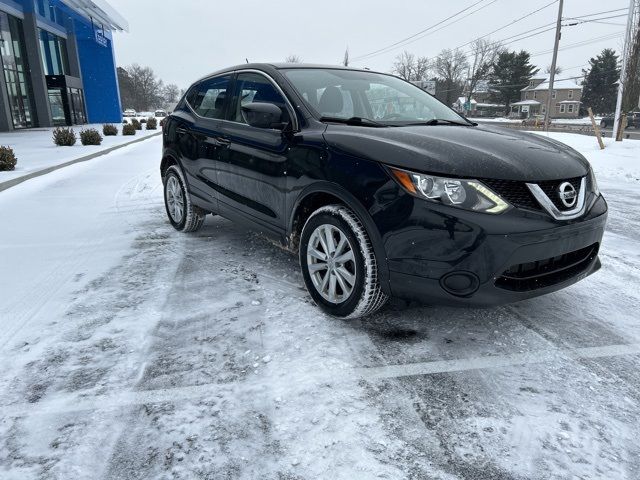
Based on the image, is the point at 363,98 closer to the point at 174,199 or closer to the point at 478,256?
the point at 478,256

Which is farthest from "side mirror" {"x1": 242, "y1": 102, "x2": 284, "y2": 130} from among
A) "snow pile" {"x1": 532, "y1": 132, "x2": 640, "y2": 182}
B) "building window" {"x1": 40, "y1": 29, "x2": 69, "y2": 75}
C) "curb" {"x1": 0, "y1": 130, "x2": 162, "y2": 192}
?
"building window" {"x1": 40, "y1": 29, "x2": 69, "y2": 75}

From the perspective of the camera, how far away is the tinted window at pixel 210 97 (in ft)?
13.9

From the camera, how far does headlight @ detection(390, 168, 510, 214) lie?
2311 millimetres

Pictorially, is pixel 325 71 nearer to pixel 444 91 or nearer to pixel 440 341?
pixel 440 341

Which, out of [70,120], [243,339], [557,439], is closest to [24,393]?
[243,339]

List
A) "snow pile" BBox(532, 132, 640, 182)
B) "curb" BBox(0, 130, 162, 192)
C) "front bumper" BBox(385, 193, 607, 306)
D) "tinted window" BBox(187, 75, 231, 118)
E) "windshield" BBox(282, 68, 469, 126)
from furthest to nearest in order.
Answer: "snow pile" BBox(532, 132, 640, 182) < "curb" BBox(0, 130, 162, 192) < "tinted window" BBox(187, 75, 231, 118) < "windshield" BBox(282, 68, 469, 126) < "front bumper" BBox(385, 193, 607, 306)

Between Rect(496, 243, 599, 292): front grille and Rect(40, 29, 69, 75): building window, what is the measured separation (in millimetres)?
34494

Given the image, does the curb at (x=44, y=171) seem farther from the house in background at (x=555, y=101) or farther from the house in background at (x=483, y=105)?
the house in background at (x=555, y=101)

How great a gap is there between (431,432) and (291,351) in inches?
36.7

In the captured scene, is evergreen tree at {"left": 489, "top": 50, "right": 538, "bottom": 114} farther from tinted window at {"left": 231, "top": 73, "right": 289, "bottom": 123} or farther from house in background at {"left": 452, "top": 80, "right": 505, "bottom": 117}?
tinted window at {"left": 231, "top": 73, "right": 289, "bottom": 123}

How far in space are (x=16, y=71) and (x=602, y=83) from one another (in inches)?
3045

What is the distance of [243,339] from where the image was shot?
275 centimetres

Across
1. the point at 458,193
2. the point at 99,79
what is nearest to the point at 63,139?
the point at 458,193

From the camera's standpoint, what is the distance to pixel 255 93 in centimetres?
371
